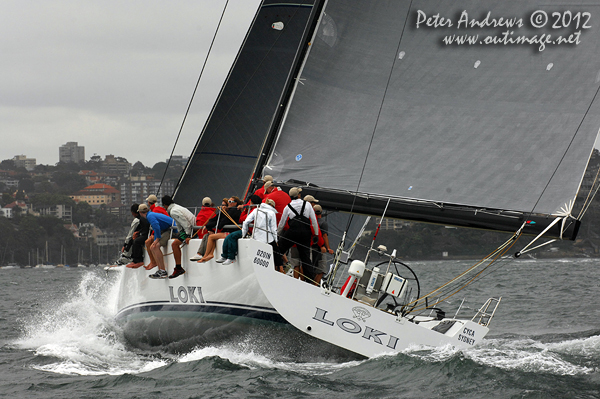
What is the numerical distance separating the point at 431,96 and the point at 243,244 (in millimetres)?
2313

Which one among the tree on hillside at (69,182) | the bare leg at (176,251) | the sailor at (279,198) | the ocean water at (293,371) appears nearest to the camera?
the ocean water at (293,371)

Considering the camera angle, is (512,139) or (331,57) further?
(331,57)

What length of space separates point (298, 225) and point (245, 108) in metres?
3.98

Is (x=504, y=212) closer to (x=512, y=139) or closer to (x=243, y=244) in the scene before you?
(x=512, y=139)

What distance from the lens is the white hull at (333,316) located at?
258 inches

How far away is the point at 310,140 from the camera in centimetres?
773

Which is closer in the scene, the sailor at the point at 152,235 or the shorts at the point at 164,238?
the shorts at the point at 164,238

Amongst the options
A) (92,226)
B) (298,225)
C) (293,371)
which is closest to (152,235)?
(298,225)

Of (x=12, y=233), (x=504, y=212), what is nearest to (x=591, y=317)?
(x=504, y=212)

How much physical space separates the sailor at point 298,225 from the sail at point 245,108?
11.3 feet

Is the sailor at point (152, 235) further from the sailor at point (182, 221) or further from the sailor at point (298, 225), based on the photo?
the sailor at point (298, 225)

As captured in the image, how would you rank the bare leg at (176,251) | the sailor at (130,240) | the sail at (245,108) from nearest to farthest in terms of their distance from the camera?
the bare leg at (176,251) → the sailor at (130,240) → the sail at (245,108)

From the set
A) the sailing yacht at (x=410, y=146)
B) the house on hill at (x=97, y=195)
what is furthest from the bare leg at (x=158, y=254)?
the house on hill at (x=97, y=195)

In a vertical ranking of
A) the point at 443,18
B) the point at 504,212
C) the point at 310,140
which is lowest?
the point at 504,212
